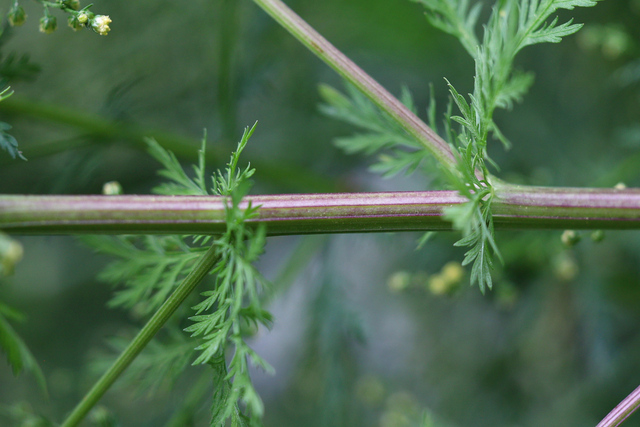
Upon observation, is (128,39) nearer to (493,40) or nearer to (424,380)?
(493,40)

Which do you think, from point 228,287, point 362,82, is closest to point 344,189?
point 362,82

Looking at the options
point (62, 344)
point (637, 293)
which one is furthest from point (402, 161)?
point (62, 344)

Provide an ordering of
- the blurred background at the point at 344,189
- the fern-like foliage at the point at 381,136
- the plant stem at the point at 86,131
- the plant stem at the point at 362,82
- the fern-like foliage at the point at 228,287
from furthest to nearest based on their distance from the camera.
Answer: the blurred background at the point at 344,189 → the plant stem at the point at 86,131 → the fern-like foliage at the point at 381,136 → the plant stem at the point at 362,82 → the fern-like foliage at the point at 228,287

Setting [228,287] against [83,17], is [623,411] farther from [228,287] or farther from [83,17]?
[83,17]

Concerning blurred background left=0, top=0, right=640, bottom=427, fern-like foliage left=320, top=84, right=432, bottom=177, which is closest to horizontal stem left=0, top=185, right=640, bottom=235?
fern-like foliage left=320, top=84, right=432, bottom=177

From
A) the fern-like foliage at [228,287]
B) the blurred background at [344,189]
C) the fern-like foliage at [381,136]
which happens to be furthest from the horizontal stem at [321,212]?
the blurred background at [344,189]

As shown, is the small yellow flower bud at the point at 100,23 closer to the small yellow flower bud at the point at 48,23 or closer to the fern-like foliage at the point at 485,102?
the small yellow flower bud at the point at 48,23
